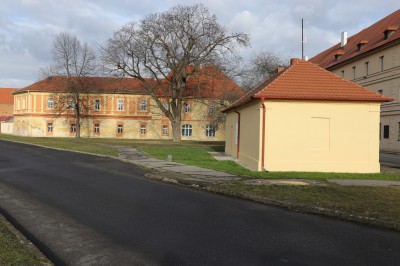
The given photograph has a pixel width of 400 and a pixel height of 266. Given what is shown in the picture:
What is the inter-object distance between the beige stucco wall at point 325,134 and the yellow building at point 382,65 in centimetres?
2425

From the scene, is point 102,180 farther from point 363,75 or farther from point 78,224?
point 363,75

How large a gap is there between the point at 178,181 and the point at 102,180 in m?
2.51

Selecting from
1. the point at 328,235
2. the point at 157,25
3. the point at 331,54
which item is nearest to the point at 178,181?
the point at 328,235

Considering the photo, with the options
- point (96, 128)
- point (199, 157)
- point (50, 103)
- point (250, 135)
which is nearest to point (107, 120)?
point (96, 128)

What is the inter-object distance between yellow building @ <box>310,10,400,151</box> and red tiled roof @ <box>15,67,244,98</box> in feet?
44.1

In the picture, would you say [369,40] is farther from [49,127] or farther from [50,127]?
[49,127]

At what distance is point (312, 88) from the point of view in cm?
1816

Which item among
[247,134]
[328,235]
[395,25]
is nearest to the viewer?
[328,235]

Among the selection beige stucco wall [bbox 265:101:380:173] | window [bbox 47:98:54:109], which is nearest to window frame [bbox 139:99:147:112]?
window [bbox 47:98:54:109]

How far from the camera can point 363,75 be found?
46.0 meters

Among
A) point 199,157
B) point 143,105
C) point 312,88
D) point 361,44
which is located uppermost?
point 361,44

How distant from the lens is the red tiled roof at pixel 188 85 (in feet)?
159

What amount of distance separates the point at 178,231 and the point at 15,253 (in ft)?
8.56

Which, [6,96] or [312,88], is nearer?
[312,88]
